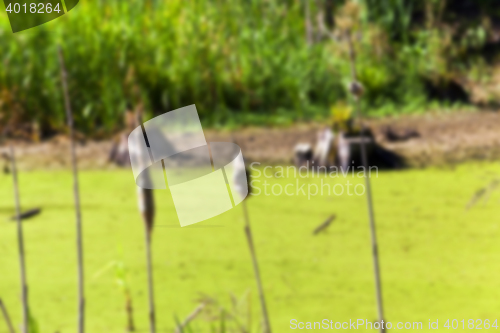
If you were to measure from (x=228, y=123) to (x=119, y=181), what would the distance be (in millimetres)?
857

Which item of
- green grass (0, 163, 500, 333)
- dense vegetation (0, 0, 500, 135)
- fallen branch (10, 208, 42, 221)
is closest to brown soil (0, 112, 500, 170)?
dense vegetation (0, 0, 500, 135)

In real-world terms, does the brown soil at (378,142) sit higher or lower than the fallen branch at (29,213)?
lower

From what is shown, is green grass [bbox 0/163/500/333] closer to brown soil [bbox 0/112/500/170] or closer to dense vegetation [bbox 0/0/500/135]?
brown soil [bbox 0/112/500/170]

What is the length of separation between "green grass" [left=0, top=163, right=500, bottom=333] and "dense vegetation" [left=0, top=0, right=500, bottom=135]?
2.83 ft

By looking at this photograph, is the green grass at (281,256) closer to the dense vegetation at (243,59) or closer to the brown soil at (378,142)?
the brown soil at (378,142)

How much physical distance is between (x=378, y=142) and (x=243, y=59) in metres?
1.04

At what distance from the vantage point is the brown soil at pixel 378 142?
2.51 m

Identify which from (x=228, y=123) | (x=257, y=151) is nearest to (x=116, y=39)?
(x=228, y=123)

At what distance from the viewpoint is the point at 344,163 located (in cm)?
235

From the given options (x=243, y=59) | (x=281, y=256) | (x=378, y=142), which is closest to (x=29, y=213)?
(x=281, y=256)

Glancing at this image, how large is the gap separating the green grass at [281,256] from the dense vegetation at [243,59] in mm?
863

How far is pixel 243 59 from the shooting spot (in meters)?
3.38

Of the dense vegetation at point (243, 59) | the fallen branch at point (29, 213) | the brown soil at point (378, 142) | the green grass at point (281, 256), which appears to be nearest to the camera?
the green grass at point (281, 256)

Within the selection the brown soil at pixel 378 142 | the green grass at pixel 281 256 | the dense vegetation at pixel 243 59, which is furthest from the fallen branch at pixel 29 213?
the dense vegetation at pixel 243 59
